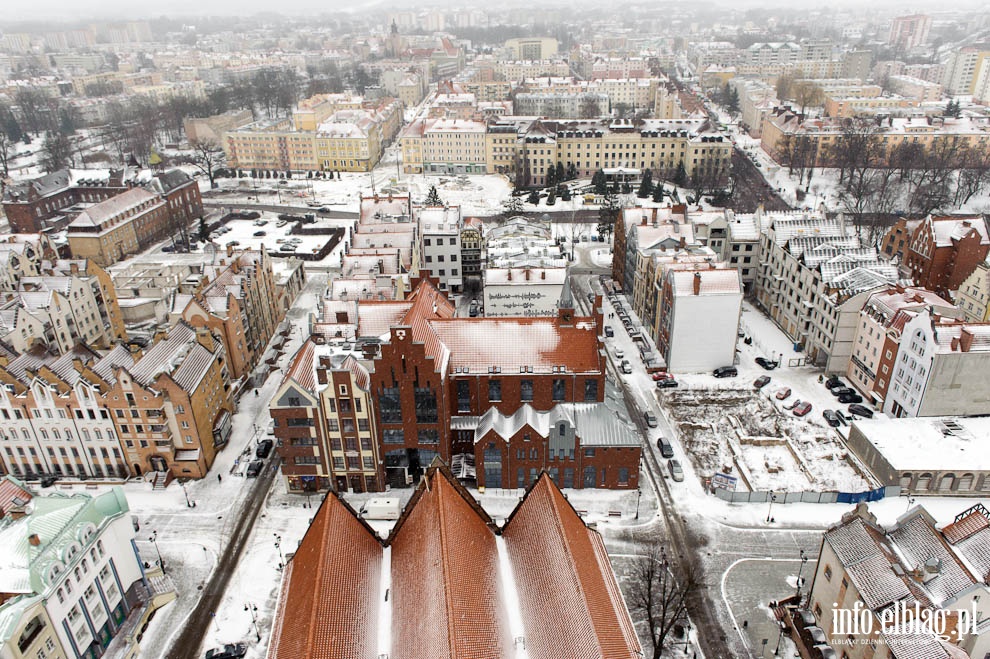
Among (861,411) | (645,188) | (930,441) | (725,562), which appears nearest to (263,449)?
(725,562)

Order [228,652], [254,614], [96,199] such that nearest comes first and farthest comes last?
1. [228,652]
2. [254,614]
3. [96,199]

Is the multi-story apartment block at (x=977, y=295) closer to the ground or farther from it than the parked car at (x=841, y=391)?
farther from it

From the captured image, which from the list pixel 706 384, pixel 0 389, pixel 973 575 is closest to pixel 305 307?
pixel 0 389

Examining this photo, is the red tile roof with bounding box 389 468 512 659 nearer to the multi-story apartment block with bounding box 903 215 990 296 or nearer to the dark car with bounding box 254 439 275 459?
the dark car with bounding box 254 439 275 459

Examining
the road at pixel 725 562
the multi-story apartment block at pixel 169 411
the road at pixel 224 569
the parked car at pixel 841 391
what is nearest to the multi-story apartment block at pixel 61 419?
the multi-story apartment block at pixel 169 411

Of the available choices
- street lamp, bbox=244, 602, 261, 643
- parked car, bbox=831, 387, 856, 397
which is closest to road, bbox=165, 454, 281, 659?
street lamp, bbox=244, 602, 261, 643

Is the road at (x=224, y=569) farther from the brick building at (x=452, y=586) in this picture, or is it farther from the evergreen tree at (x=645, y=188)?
the evergreen tree at (x=645, y=188)

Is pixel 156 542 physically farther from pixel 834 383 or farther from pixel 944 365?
pixel 944 365
